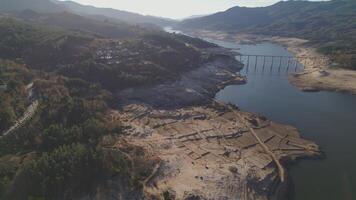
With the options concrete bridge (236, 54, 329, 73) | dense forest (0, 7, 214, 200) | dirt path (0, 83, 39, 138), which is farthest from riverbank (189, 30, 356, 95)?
dirt path (0, 83, 39, 138)

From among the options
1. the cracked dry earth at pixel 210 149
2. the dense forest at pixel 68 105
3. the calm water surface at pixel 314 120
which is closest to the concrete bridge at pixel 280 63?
the calm water surface at pixel 314 120

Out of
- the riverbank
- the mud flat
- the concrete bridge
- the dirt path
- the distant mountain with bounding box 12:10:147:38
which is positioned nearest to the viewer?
the mud flat

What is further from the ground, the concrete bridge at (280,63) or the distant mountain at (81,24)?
the distant mountain at (81,24)

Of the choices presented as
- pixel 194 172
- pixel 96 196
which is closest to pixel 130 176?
pixel 96 196

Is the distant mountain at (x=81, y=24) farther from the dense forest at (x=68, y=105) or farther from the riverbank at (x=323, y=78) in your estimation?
the riverbank at (x=323, y=78)

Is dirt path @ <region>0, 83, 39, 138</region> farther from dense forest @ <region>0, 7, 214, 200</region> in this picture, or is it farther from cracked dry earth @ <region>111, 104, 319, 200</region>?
cracked dry earth @ <region>111, 104, 319, 200</region>

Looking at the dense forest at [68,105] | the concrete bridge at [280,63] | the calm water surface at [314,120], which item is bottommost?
the concrete bridge at [280,63]

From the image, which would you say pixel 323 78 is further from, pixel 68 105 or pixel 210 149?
pixel 68 105
